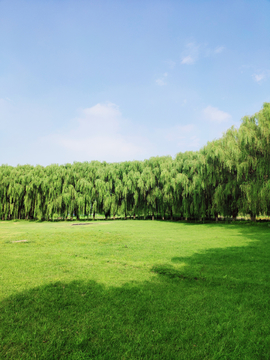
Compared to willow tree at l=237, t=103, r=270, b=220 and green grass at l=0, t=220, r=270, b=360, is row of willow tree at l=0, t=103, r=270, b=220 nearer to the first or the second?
willow tree at l=237, t=103, r=270, b=220

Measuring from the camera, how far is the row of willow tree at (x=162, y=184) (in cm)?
1822

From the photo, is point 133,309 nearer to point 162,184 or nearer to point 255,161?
point 255,161

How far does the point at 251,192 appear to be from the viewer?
1756 cm

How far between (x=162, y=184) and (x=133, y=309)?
26658 mm

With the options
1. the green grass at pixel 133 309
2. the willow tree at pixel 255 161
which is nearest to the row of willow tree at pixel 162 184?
the willow tree at pixel 255 161

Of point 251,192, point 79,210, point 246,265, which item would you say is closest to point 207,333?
point 246,265

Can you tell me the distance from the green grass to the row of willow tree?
14.0 m

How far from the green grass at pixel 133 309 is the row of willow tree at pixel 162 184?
1401 cm

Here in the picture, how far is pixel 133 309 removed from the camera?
3.62m

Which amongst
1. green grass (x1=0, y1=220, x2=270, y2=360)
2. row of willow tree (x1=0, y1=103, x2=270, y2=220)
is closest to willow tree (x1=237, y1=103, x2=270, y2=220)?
row of willow tree (x1=0, y1=103, x2=270, y2=220)

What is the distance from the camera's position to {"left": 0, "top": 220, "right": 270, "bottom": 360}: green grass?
8.87 ft

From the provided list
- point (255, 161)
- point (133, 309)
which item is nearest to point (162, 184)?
point (255, 161)

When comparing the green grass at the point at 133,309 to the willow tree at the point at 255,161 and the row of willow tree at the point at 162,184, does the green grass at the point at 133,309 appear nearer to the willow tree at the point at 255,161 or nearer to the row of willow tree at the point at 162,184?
the willow tree at the point at 255,161

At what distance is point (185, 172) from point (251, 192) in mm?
10128
